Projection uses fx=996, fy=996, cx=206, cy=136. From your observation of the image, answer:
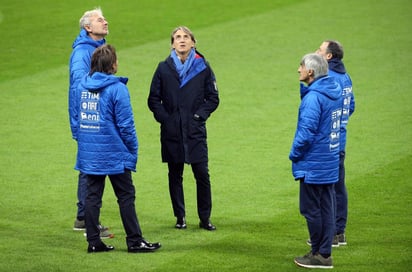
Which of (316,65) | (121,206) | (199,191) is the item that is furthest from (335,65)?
(121,206)

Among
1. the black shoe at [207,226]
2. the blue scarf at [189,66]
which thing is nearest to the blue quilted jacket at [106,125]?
the blue scarf at [189,66]

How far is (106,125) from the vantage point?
9078 mm

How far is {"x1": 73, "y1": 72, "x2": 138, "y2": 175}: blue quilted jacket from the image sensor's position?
9.05m

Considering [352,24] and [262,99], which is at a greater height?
[352,24]

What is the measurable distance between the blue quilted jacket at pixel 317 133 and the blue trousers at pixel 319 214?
12 cm

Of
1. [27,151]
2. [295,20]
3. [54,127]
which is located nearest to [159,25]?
[295,20]

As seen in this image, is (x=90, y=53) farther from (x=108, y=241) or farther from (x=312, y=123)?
(x=312, y=123)

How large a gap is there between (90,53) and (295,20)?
41.5ft

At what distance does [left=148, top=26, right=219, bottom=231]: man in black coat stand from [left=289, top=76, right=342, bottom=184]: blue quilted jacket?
1.60 m

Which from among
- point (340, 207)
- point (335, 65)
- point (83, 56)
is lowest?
point (340, 207)

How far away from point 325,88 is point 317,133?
40 cm

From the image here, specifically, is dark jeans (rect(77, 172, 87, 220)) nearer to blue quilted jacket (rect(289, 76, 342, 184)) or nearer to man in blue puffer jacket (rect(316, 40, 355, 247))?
blue quilted jacket (rect(289, 76, 342, 184))

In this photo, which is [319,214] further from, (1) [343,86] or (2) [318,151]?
(1) [343,86]

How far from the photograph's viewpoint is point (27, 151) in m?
13.5
